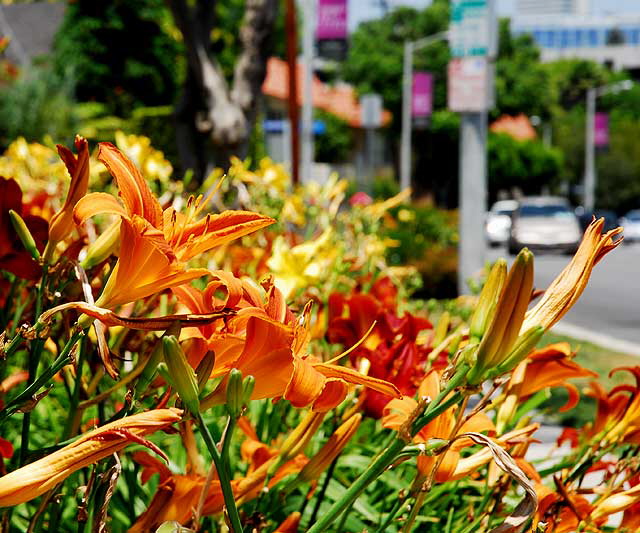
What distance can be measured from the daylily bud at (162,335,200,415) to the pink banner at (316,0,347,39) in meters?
12.3

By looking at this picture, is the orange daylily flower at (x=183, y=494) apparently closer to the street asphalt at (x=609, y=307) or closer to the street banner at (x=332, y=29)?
the street asphalt at (x=609, y=307)

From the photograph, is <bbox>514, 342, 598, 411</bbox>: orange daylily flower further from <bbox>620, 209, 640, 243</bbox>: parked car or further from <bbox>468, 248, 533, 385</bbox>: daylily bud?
<bbox>620, 209, 640, 243</bbox>: parked car

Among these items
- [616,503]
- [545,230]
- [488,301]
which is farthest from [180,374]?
[545,230]

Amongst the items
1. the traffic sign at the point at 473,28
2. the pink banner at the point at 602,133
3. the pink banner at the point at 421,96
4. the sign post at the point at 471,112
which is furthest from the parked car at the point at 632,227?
the traffic sign at the point at 473,28

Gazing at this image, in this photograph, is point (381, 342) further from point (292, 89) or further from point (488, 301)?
point (292, 89)

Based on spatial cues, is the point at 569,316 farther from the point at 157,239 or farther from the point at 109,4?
the point at 109,4

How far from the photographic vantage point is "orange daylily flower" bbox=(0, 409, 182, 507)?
73 cm

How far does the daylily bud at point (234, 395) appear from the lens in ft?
2.46

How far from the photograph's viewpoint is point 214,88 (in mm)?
8703

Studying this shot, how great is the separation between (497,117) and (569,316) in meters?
39.0

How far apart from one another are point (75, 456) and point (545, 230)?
2612 cm

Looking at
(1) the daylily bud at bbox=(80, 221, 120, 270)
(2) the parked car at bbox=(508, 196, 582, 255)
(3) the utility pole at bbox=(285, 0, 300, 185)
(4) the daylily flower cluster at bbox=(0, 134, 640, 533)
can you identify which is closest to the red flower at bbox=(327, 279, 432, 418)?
(4) the daylily flower cluster at bbox=(0, 134, 640, 533)

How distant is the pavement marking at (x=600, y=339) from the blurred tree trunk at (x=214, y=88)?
3.53 meters

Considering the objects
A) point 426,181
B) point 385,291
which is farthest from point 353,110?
point 385,291
